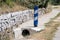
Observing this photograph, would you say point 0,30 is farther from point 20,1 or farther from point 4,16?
point 20,1

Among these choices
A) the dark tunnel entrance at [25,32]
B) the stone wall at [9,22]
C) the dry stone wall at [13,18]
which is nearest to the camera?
the stone wall at [9,22]

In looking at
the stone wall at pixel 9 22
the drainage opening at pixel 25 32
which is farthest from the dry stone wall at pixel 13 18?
the drainage opening at pixel 25 32

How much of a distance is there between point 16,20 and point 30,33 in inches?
50.4

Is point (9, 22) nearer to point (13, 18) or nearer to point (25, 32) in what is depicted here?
point (13, 18)

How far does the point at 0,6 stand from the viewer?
37.3 feet

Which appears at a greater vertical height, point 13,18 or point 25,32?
point 13,18

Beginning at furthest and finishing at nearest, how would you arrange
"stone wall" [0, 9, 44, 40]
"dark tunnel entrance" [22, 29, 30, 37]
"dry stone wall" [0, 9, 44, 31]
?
1. "dark tunnel entrance" [22, 29, 30, 37]
2. "dry stone wall" [0, 9, 44, 31]
3. "stone wall" [0, 9, 44, 40]

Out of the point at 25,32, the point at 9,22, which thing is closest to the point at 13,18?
the point at 9,22

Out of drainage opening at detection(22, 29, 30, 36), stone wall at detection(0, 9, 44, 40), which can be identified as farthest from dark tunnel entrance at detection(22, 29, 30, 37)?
stone wall at detection(0, 9, 44, 40)

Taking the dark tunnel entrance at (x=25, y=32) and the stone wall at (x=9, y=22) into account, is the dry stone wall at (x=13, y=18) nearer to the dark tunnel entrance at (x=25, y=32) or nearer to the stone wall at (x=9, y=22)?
the stone wall at (x=9, y=22)

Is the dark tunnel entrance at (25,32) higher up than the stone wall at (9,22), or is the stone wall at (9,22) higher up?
the stone wall at (9,22)

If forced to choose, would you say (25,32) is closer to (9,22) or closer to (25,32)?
(25,32)

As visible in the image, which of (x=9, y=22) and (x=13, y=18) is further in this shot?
(x=13, y=18)

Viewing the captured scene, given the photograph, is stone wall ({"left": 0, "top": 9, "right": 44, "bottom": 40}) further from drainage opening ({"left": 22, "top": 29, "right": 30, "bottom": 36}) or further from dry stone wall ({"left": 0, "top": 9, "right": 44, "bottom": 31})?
drainage opening ({"left": 22, "top": 29, "right": 30, "bottom": 36})
